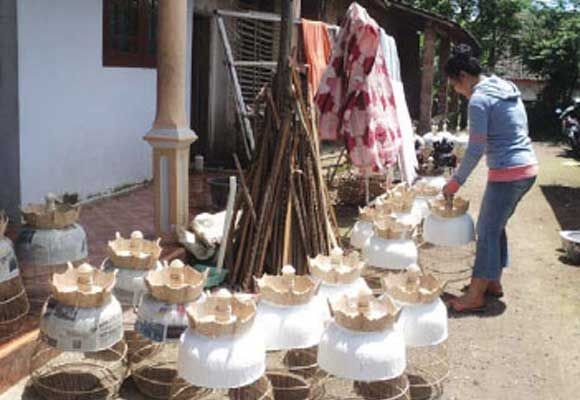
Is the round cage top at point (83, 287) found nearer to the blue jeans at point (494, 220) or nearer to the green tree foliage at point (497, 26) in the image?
the blue jeans at point (494, 220)

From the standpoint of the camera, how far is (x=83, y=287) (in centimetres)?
303

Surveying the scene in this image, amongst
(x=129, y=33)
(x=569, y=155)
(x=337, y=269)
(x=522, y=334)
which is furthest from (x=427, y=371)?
(x=569, y=155)

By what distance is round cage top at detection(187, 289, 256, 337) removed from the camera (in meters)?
2.70

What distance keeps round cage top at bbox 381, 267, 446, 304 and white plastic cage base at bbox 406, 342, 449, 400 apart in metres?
0.53

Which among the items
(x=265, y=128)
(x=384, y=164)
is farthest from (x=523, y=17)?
(x=265, y=128)

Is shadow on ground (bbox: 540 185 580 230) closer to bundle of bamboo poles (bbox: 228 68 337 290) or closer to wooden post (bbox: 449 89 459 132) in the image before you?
bundle of bamboo poles (bbox: 228 68 337 290)

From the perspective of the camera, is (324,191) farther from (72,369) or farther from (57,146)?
(57,146)

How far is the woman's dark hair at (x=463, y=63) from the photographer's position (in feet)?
15.6

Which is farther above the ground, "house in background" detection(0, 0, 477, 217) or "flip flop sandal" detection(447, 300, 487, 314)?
"house in background" detection(0, 0, 477, 217)

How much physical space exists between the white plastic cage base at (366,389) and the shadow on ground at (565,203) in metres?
5.33

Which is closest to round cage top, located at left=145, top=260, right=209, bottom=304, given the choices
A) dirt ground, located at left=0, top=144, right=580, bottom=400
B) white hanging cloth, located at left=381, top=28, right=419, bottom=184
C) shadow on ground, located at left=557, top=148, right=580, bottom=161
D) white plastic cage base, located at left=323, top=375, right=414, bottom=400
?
dirt ground, located at left=0, top=144, right=580, bottom=400

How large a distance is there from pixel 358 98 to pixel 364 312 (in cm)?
328

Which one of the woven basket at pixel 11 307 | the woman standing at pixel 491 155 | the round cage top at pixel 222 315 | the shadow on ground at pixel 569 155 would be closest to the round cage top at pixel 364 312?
the round cage top at pixel 222 315

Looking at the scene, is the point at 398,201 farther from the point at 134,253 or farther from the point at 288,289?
the point at 134,253
